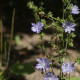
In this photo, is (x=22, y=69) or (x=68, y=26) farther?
(x=22, y=69)

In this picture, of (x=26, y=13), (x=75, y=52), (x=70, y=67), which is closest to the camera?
(x=70, y=67)

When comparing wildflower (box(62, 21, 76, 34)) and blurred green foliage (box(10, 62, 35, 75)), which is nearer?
wildflower (box(62, 21, 76, 34))

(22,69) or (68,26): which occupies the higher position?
(68,26)

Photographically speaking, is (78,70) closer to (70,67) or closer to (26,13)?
(70,67)

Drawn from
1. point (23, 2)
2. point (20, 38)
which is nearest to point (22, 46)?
point (20, 38)

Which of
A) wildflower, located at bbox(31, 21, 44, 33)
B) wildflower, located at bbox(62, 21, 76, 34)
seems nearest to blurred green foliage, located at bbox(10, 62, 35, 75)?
wildflower, located at bbox(31, 21, 44, 33)

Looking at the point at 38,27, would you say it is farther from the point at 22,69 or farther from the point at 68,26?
the point at 22,69

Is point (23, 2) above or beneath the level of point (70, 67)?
above

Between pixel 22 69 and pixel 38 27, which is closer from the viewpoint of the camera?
pixel 38 27

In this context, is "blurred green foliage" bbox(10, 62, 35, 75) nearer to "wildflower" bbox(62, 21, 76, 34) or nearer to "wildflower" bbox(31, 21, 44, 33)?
"wildflower" bbox(31, 21, 44, 33)

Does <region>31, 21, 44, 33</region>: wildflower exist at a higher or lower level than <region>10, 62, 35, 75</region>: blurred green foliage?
higher

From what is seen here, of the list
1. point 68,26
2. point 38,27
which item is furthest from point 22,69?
point 68,26
